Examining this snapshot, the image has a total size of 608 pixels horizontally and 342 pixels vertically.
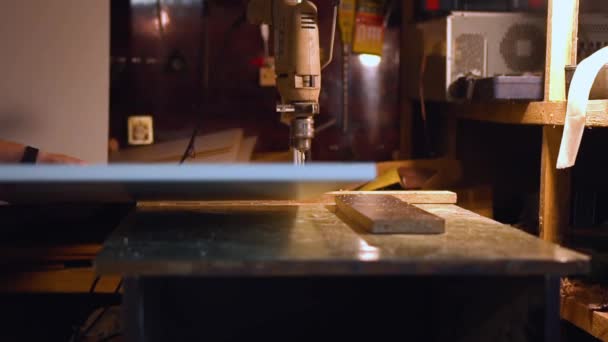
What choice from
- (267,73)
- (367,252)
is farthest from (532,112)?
(267,73)

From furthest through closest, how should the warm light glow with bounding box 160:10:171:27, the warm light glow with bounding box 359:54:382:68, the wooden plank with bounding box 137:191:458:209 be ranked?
1. the warm light glow with bounding box 359:54:382:68
2. the warm light glow with bounding box 160:10:171:27
3. the wooden plank with bounding box 137:191:458:209

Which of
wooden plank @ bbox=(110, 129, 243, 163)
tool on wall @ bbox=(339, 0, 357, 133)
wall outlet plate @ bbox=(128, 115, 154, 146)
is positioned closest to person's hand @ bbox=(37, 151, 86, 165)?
wooden plank @ bbox=(110, 129, 243, 163)

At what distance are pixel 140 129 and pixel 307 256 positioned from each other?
71.1 inches

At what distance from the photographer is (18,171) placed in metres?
0.95

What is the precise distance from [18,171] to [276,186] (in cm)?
34

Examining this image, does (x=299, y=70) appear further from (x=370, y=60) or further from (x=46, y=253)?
(x=370, y=60)

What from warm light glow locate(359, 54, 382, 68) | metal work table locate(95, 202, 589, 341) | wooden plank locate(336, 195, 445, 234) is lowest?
metal work table locate(95, 202, 589, 341)

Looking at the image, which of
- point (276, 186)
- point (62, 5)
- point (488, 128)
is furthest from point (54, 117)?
point (488, 128)

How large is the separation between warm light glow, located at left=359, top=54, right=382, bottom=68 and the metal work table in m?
1.51

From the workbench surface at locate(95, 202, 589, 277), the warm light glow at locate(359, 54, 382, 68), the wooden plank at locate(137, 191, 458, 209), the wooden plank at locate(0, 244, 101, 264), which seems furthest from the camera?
the warm light glow at locate(359, 54, 382, 68)

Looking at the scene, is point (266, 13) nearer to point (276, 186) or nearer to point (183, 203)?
point (183, 203)

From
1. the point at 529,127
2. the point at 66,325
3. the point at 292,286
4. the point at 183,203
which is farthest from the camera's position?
the point at 529,127

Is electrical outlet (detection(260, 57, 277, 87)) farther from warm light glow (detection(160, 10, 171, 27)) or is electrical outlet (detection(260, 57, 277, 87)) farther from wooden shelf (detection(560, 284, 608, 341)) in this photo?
wooden shelf (detection(560, 284, 608, 341))

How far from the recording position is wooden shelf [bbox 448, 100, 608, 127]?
1440 mm
